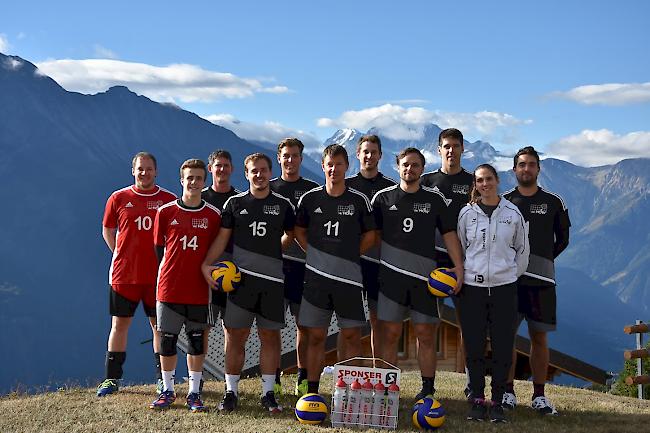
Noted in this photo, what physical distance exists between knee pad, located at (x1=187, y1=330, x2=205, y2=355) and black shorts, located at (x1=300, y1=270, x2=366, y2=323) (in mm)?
1362

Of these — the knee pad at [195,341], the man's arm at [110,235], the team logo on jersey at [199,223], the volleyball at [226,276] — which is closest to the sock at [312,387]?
the knee pad at [195,341]

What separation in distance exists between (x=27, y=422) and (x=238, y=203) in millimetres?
3639

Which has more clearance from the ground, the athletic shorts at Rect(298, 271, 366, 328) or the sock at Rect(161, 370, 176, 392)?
the athletic shorts at Rect(298, 271, 366, 328)

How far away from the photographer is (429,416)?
811cm

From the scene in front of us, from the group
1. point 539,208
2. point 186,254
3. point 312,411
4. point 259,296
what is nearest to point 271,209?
point 259,296

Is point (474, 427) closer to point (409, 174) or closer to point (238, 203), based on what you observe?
point (409, 174)

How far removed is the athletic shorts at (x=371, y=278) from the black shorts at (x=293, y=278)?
76 centimetres

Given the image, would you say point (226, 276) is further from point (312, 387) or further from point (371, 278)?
point (371, 278)

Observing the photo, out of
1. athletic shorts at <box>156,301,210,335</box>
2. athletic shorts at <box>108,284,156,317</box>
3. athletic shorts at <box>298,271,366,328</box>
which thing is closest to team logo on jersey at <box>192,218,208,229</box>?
athletic shorts at <box>156,301,210,335</box>

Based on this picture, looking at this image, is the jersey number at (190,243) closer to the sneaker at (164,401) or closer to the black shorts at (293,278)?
the black shorts at (293,278)

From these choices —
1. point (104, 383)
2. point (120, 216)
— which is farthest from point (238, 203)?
point (104, 383)

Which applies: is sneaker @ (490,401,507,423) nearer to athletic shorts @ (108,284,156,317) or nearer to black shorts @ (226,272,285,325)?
black shorts @ (226,272,285,325)

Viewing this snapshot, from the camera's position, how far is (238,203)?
8578 millimetres

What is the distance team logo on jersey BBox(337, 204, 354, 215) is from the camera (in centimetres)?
838
